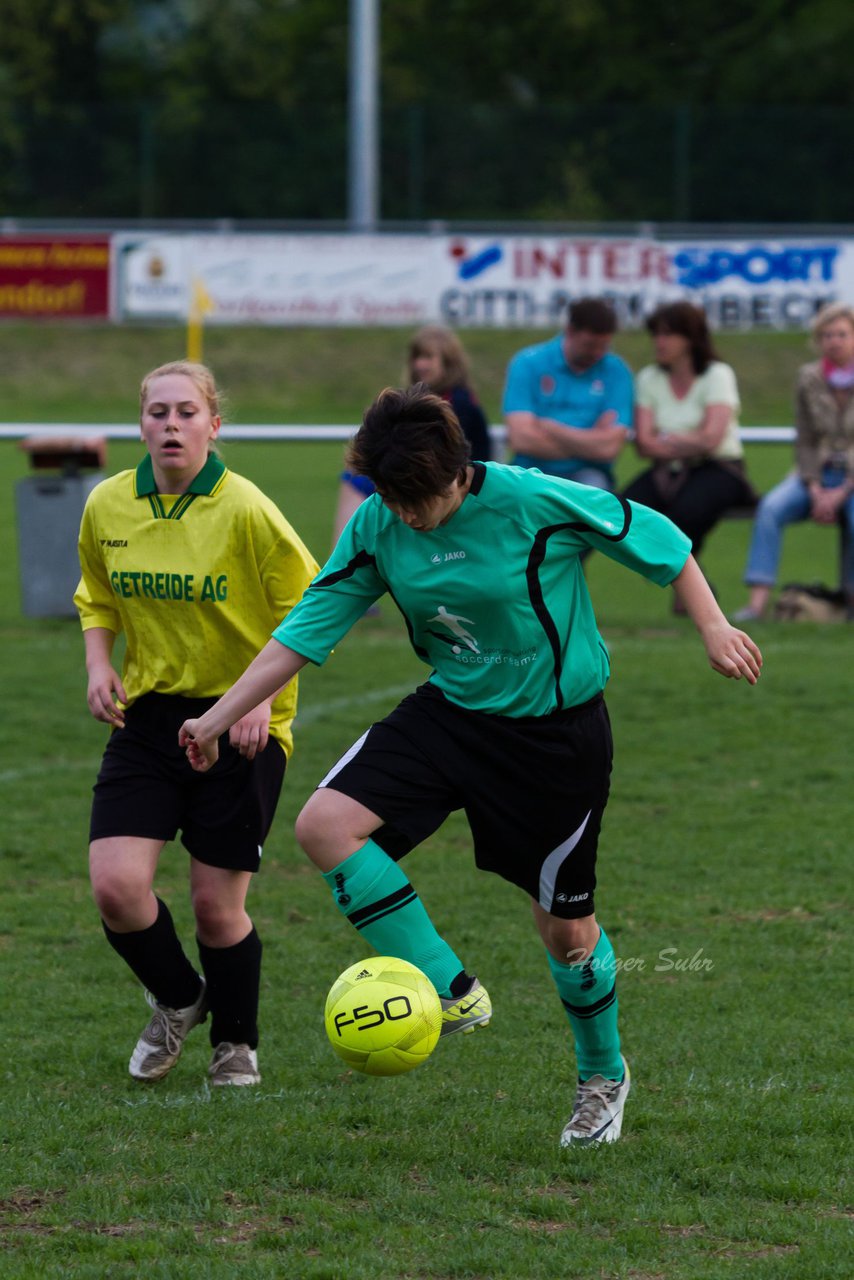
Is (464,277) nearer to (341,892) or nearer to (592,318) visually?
(592,318)

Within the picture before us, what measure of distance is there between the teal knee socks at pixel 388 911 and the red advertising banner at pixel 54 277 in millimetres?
20774

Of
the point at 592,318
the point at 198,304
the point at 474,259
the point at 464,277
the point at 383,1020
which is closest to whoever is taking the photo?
the point at 383,1020

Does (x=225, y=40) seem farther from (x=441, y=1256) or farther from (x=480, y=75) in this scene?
(x=441, y=1256)

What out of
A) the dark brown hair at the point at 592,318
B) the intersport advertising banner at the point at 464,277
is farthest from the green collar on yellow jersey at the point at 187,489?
the intersport advertising banner at the point at 464,277

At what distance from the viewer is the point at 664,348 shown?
10797 millimetres

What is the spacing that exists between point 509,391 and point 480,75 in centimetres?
3208

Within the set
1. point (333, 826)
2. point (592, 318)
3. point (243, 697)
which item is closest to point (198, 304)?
point (592, 318)

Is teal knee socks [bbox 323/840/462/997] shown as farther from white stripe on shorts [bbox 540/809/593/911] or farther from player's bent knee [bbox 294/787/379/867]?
white stripe on shorts [bbox 540/809/593/911]

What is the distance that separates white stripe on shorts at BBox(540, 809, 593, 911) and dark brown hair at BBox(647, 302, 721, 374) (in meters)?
7.05

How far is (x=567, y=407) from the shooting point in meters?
10.4

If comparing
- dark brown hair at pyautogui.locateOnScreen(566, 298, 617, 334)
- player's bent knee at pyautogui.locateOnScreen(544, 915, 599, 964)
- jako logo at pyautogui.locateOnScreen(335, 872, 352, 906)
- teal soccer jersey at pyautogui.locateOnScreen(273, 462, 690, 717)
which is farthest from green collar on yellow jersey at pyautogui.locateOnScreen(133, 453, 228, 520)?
dark brown hair at pyautogui.locateOnScreen(566, 298, 617, 334)

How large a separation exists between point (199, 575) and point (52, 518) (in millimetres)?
6902

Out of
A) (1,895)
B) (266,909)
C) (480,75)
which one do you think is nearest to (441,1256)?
(266,909)

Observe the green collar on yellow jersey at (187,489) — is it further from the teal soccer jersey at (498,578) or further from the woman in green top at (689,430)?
the woman in green top at (689,430)
